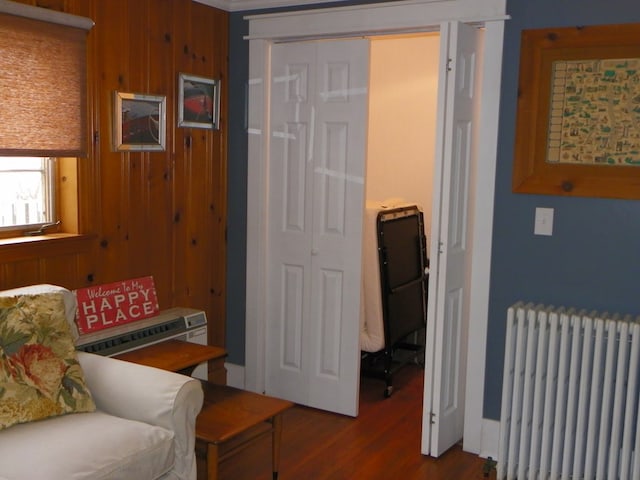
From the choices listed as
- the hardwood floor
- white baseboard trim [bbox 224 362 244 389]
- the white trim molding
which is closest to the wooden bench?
the hardwood floor

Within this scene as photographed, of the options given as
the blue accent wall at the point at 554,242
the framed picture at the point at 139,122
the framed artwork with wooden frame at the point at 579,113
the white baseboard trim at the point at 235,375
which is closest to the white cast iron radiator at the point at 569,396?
the blue accent wall at the point at 554,242

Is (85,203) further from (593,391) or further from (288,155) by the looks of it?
(593,391)

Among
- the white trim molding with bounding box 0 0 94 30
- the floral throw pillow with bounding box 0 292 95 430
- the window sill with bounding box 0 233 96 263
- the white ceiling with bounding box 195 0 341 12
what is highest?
the white ceiling with bounding box 195 0 341 12

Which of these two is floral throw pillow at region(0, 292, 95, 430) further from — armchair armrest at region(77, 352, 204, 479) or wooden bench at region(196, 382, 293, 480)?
wooden bench at region(196, 382, 293, 480)

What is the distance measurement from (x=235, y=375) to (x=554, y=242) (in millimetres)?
2009

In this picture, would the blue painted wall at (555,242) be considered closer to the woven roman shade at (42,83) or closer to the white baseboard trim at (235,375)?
the white baseboard trim at (235,375)

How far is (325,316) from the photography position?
13.0ft

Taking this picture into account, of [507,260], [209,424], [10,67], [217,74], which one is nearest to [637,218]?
[507,260]

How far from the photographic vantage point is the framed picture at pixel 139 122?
3.38m

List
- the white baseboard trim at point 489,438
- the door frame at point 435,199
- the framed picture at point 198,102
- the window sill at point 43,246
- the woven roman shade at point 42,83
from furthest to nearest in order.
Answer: the framed picture at point 198,102, the white baseboard trim at point 489,438, the door frame at point 435,199, the window sill at point 43,246, the woven roman shade at point 42,83

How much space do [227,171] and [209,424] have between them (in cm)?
175

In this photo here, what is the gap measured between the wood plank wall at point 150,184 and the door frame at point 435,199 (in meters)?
0.20

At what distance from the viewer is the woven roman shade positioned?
283cm

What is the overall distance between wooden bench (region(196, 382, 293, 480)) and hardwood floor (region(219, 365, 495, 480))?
214 mm
